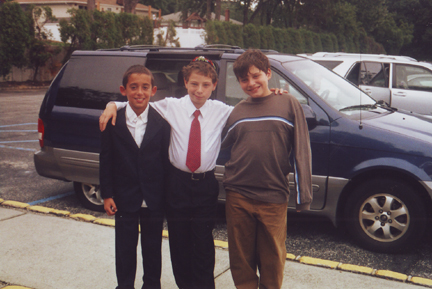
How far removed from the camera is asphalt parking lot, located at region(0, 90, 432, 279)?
13.4ft

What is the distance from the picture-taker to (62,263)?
388 centimetres

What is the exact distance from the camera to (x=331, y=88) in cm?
484

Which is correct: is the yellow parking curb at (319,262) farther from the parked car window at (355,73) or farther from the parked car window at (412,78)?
the parked car window at (412,78)

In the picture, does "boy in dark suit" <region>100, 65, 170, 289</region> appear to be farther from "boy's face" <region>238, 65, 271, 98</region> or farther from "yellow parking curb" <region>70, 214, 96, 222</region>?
"yellow parking curb" <region>70, 214, 96, 222</region>

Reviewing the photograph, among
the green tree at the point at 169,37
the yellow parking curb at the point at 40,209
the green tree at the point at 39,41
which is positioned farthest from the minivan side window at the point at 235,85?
the green tree at the point at 169,37

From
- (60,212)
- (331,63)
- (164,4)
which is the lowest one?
(60,212)

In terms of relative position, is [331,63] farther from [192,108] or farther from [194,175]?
[194,175]

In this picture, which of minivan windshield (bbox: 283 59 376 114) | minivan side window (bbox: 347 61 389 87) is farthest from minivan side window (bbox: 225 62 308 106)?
minivan side window (bbox: 347 61 389 87)

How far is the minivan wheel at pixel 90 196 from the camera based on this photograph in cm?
545

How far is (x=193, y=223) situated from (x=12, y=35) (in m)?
22.3

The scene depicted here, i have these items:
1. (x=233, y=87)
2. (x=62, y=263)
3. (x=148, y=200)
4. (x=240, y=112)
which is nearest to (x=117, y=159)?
(x=148, y=200)

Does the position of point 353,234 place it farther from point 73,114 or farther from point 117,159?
point 73,114

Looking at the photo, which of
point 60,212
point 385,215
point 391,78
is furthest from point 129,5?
point 385,215

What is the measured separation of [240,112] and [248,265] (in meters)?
0.94
